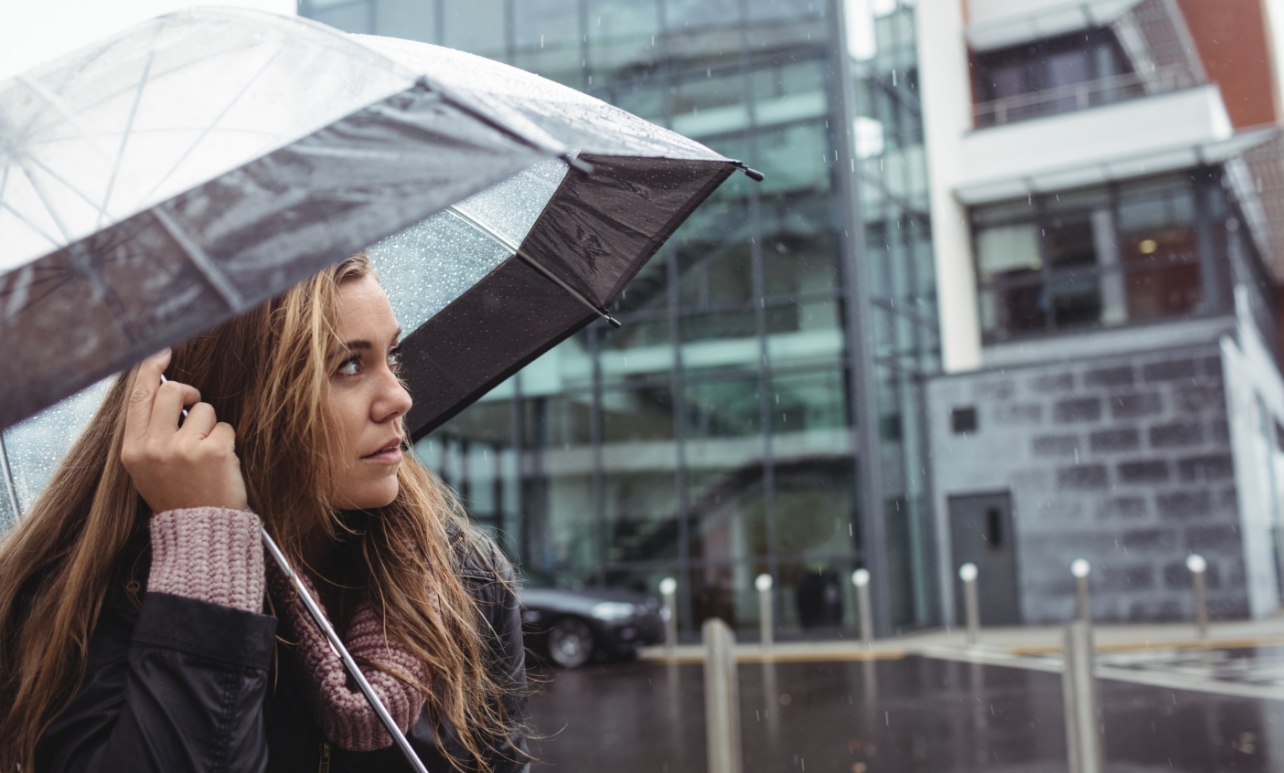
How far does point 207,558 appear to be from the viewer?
1475mm

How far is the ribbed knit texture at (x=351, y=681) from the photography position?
1677 millimetres

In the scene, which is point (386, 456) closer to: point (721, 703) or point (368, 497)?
point (368, 497)

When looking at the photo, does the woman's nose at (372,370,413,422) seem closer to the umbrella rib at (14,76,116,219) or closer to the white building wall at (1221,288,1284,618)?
the umbrella rib at (14,76,116,219)

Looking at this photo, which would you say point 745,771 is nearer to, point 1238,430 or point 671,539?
point 671,539

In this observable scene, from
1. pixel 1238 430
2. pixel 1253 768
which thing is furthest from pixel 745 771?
pixel 1238 430

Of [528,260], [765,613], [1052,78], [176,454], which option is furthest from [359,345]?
[1052,78]

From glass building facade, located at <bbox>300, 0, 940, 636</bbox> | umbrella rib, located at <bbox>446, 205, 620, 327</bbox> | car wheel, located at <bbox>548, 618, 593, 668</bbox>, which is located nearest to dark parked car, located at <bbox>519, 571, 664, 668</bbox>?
car wheel, located at <bbox>548, 618, 593, 668</bbox>

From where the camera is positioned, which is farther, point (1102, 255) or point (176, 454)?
point (1102, 255)

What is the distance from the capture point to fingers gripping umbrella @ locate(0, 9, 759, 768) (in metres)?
1.32

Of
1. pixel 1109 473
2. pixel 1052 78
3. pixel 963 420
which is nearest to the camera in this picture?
pixel 1109 473

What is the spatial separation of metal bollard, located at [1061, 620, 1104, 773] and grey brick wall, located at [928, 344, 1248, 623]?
13375 mm

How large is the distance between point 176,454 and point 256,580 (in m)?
0.20

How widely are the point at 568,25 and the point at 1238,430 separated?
12.5 m

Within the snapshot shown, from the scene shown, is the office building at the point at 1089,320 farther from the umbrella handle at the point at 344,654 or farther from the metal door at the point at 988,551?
the umbrella handle at the point at 344,654
